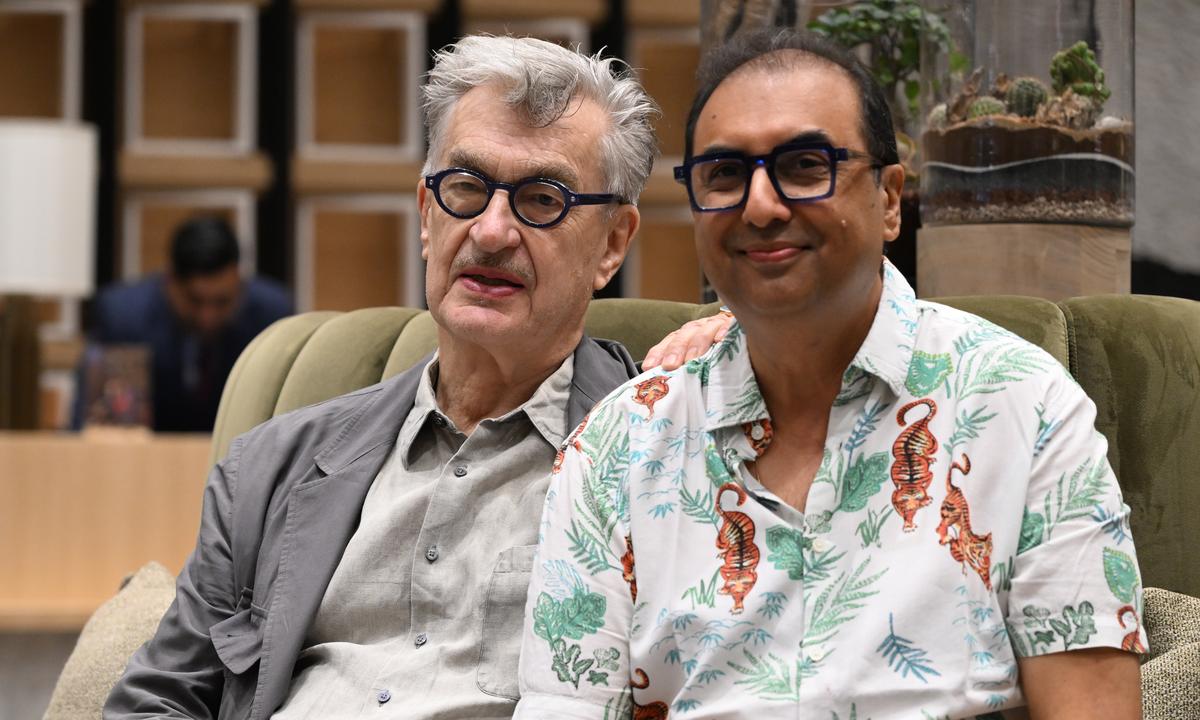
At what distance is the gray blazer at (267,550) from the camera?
1.65 m

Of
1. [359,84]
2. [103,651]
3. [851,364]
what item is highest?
[359,84]

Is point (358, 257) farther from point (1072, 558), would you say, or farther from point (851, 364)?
point (1072, 558)

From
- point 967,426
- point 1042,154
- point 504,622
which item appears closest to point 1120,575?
point 967,426

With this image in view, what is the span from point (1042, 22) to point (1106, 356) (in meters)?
0.55

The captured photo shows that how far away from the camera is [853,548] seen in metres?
1.26

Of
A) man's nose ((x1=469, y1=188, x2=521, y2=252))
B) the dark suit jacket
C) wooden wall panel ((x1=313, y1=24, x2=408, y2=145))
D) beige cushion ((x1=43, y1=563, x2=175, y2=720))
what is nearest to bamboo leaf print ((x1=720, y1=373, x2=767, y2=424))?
man's nose ((x1=469, y1=188, x2=521, y2=252))

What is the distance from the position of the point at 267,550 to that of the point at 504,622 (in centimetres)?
33

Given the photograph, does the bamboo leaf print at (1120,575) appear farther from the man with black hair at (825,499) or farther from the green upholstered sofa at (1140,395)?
the green upholstered sofa at (1140,395)

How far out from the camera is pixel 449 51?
1873 mm

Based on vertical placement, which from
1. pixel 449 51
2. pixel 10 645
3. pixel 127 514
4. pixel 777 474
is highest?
pixel 449 51

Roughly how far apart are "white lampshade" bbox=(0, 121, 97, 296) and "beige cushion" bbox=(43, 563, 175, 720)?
2237mm

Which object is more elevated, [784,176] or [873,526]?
[784,176]

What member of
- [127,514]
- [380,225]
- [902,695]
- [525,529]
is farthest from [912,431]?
[380,225]

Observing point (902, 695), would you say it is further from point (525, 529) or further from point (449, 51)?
point (449, 51)
